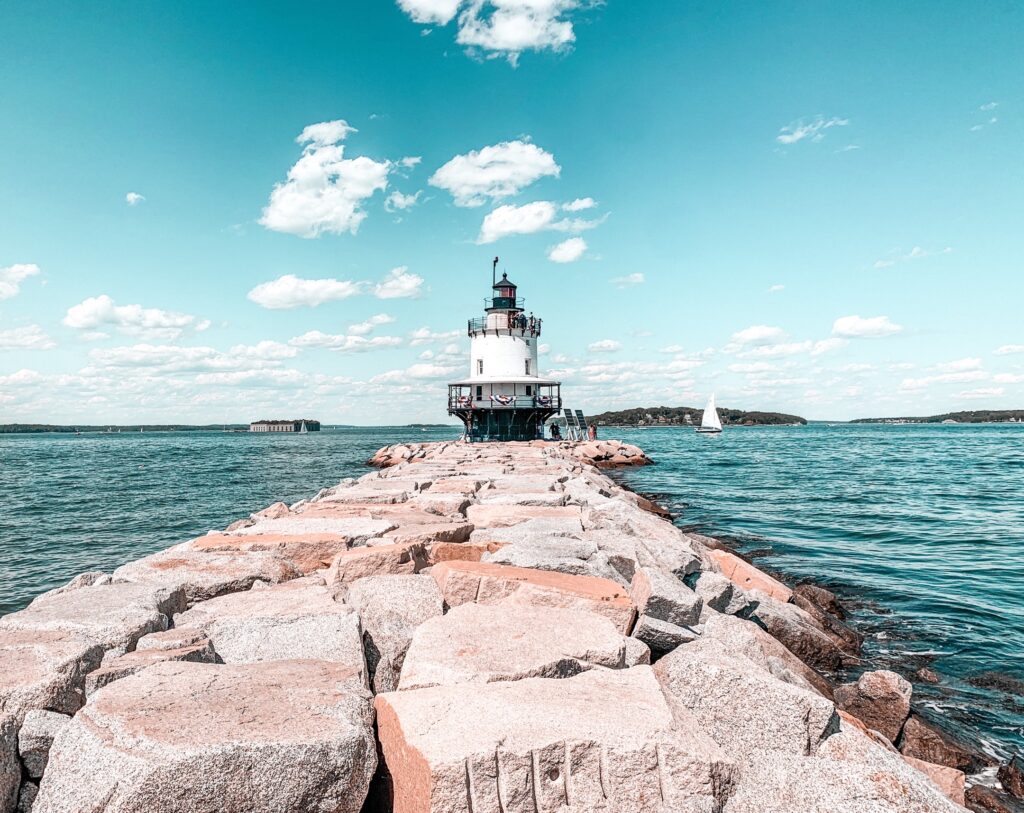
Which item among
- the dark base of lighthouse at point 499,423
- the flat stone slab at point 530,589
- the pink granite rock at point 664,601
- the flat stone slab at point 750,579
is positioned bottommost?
the flat stone slab at point 750,579

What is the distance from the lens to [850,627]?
7965mm

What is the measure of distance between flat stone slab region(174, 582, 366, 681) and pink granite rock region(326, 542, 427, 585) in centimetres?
56

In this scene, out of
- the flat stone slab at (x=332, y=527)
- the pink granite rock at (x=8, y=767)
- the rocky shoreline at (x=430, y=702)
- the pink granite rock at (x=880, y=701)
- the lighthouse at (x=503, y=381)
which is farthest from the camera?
the lighthouse at (x=503, y=381)

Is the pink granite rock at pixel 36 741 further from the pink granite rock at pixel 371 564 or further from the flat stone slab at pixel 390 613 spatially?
the pink granite rock at pixel 371 564

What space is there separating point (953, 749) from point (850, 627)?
3.31 meters

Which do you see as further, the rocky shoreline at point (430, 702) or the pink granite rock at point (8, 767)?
the pink granite rock at point (8, 767)

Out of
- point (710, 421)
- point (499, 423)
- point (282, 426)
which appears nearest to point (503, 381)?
point (499, 423)

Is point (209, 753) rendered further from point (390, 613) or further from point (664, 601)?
point (664, 601)

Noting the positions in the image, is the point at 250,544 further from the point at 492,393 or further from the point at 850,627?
the point at 492,393

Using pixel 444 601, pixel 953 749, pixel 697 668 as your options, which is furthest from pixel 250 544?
pixel 953 749

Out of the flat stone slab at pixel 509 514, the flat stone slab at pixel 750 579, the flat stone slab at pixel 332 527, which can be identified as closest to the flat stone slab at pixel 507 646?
the flat stone slab at pixel 332 527

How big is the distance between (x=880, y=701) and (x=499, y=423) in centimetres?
2994

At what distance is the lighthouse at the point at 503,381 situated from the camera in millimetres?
A: 34094

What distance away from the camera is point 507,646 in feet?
11.2
